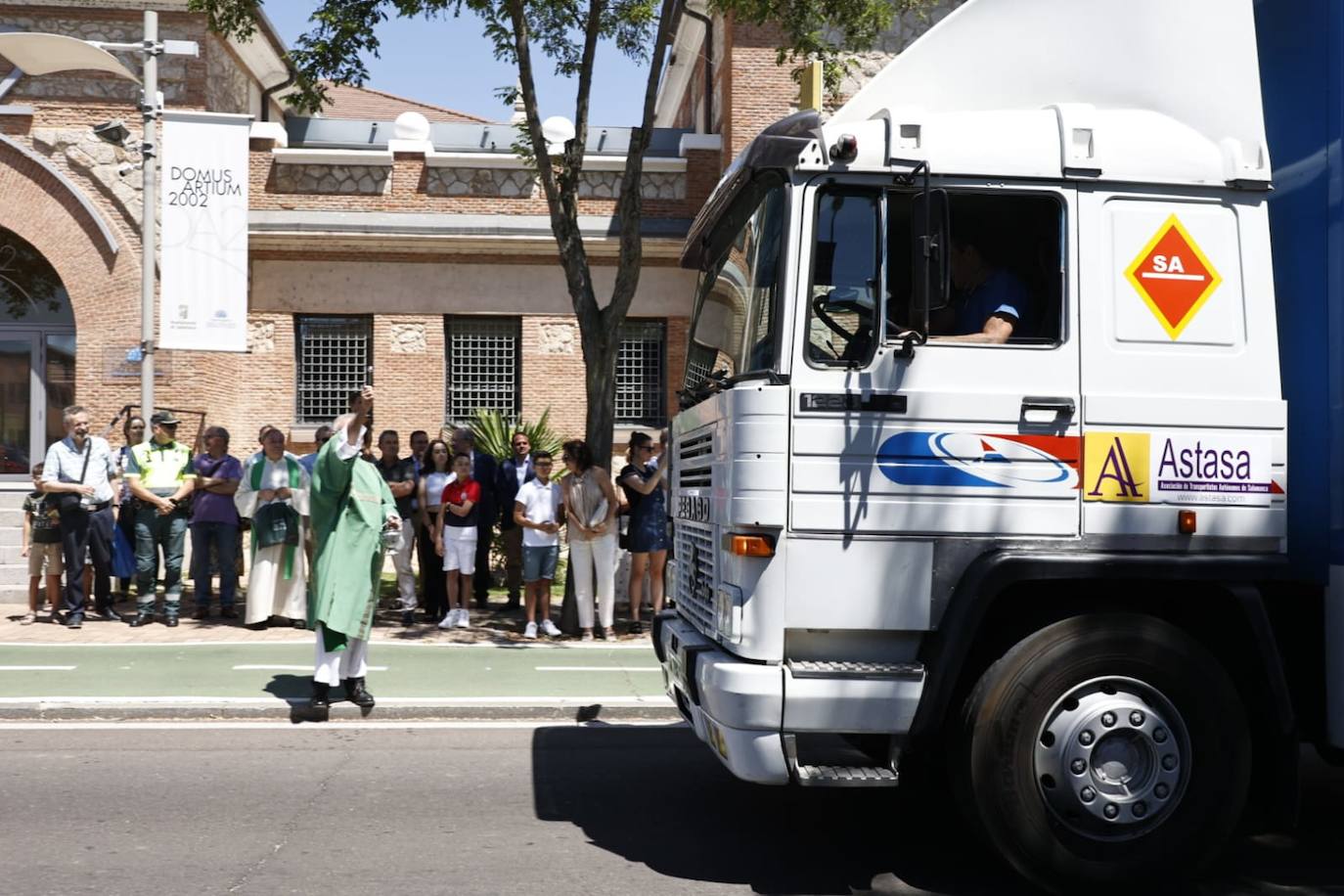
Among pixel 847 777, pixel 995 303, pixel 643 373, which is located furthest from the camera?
pixel 643 373

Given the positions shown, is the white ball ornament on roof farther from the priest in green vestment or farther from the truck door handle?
the truck door handle

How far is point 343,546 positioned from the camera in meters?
8.06

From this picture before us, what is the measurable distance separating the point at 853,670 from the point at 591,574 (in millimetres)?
7314

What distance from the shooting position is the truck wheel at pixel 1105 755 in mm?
4652

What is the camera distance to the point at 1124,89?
508 centimetres

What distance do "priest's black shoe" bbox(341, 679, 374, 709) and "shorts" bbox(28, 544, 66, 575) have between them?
555 centimetres

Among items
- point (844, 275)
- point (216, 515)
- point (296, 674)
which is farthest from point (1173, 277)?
point (216, 515)

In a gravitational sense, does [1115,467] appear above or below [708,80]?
below

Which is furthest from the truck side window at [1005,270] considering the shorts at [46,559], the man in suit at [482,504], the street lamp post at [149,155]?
the street lamp post at [149,155]

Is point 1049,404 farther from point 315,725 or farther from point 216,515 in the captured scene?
point 216,515

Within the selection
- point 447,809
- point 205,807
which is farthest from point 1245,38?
point 205,807

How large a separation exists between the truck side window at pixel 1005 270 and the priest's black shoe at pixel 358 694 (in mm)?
5177

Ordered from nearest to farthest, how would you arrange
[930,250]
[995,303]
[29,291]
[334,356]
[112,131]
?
[930,250], [995,303], [112,131], [29,291], [334,356]

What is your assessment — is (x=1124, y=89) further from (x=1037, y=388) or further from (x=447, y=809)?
(x=447, y=809)
